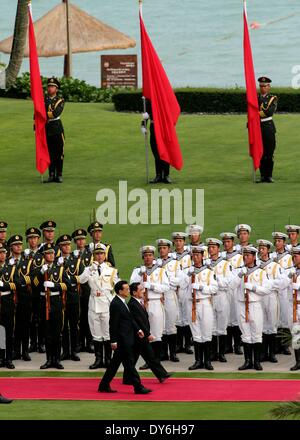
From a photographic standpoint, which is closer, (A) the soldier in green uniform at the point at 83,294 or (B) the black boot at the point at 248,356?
(B) the black boot at the point at 248,356

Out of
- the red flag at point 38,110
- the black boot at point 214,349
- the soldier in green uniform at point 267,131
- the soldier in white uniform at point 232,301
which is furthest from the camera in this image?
the soldier in green uniform at point 267,131

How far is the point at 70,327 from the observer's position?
81.2 ft

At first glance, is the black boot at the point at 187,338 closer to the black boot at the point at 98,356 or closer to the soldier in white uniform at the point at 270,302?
the soldier in white uniform at the point at 270,302

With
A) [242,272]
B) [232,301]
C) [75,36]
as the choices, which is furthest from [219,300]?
[75,36]

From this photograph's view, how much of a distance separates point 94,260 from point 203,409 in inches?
156

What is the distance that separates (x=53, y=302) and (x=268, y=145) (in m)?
8.61

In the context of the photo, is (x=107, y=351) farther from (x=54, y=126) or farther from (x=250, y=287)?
(x=54, y=126)

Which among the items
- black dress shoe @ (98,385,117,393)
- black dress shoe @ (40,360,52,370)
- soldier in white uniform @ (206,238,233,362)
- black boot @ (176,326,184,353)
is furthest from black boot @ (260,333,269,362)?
black dress shoe @ (40,360,52,370)

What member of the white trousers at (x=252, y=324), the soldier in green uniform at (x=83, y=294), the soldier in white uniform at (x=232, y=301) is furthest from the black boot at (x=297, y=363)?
the soldier in green uniform at (x=83, y=294)

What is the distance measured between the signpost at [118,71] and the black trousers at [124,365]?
71.4 ft

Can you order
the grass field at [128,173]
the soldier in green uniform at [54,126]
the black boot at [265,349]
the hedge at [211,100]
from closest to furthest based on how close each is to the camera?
the black boot at [265,349] → the grass field at [128,173] → the soldier in green uniform at [54,126] → the hedge at [211,100]

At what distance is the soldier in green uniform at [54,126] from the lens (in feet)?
106

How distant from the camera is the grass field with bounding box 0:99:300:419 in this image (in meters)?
29.6

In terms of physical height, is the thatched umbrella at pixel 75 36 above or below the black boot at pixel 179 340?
above
